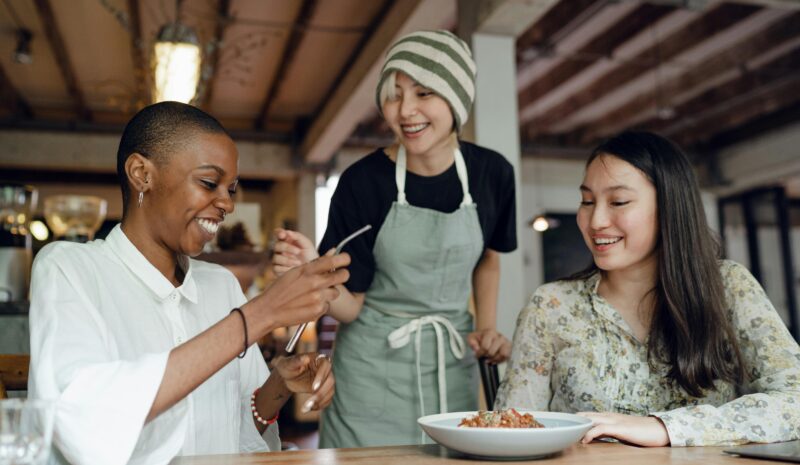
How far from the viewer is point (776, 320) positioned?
1.55m

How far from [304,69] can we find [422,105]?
5239mm

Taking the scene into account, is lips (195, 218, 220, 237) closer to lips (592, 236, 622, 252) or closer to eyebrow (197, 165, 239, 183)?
eyebrow (197, 165, 239, 183)

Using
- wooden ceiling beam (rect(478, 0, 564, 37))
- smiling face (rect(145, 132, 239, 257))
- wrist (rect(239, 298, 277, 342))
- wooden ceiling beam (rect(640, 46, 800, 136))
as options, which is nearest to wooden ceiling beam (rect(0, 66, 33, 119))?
wooden ceiling beam (rect(478, 0, 564, 37))

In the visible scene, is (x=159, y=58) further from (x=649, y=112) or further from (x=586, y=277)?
(x=649, y=112)

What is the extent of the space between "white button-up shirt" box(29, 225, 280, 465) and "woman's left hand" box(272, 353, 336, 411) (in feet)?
0.50

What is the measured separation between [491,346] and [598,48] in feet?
18.4

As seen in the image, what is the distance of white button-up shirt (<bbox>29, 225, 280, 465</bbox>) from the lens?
39.6 inches

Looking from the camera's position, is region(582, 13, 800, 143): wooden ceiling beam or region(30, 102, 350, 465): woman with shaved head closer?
region(30, 102, 350, 465): woman with shaved head

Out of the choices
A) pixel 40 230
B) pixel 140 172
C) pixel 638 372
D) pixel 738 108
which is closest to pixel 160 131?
pixel 140 172

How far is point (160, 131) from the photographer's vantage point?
4.50 ft

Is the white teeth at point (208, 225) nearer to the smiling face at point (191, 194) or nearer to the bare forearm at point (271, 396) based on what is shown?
Answer: the smiling face at point (191, 194)

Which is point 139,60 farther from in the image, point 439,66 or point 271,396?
point 271,396

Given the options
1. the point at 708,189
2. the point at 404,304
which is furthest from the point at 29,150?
the point at 708,189

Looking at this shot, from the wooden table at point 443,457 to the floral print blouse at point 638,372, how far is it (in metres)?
0.12
